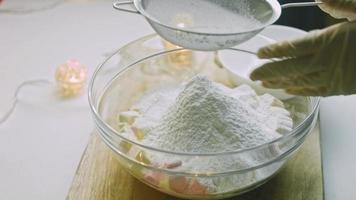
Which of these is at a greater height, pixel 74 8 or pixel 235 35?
pixel 235 35

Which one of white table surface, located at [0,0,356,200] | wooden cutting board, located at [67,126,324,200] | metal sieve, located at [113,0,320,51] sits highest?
metal sieve, located at [113,0,320,51]

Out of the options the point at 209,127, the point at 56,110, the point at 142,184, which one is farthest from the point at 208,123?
the point at 56,110

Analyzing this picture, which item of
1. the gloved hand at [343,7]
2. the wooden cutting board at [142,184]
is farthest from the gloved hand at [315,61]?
the wooden cutting board at [142,184]

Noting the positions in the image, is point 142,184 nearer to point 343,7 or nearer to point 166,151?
point 166,151

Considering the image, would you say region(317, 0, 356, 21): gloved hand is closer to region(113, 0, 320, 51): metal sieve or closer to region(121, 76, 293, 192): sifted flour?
region(113, 0, 320, 51): metal sieve

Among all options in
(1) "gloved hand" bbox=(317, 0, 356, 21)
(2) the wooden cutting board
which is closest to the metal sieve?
(1) "gloved hand" bbox=(317, 0, 356, 21)

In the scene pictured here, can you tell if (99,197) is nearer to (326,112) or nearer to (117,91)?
(117,91)

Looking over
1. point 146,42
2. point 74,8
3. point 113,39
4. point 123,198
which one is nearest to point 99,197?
point 123,198
